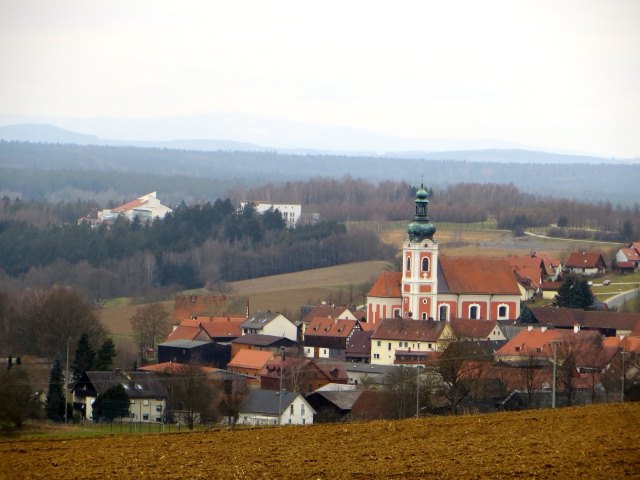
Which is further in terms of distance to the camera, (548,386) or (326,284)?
(326,284)

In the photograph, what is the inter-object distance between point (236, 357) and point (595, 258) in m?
39.1

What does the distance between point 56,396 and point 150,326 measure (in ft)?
100

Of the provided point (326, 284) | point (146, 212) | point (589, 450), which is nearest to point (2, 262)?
point (326, 284)

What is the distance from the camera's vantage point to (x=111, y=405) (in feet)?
170

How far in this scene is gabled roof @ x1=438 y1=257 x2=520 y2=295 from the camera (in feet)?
266

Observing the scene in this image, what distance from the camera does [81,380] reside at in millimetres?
56094

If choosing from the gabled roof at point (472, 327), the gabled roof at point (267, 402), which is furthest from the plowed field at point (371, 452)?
the gabled roof at point (472, 327)

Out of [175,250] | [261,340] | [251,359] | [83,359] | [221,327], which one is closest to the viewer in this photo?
[83,359]

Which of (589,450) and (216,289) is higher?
(589,450)

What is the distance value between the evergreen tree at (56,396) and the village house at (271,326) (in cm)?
2447

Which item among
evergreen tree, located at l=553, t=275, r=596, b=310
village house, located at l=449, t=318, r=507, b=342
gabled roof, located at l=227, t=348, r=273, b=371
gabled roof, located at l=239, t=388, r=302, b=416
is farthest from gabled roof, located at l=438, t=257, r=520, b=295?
gabled roof, located at l=239, t=388, r=302, b=416

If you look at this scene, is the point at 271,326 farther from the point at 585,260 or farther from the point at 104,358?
the point at 585,260

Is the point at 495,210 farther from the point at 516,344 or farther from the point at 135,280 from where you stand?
the point at 516,344

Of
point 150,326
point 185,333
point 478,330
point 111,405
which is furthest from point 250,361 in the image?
point 111,405
